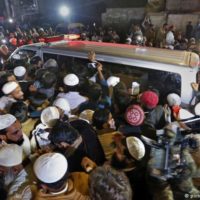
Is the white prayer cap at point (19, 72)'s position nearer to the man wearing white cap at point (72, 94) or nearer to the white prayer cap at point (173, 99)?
the man wearing white cap at point (72, 94)

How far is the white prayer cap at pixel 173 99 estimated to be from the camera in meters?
3.74

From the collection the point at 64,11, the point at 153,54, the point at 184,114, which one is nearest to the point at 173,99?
the point at 184,114

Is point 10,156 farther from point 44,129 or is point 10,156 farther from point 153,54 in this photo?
point 153,54

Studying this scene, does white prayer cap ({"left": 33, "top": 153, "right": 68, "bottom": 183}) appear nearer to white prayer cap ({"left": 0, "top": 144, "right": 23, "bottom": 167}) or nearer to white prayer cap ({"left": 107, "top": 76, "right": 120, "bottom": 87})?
white prayer cap ({"left": 0, "top": 144, "right": 23, "bottom": 167})

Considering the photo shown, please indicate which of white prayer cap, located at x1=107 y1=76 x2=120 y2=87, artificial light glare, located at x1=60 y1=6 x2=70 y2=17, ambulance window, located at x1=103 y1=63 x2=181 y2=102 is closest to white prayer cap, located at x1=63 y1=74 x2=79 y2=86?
white prayer cap, located at x1=107 y1=76 x2=120 y2=87

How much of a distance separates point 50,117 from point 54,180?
126cm

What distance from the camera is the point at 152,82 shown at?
4168 mm

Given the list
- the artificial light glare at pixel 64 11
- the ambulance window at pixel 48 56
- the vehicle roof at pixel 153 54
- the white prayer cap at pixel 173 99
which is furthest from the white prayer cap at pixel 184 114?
the artificial light glare at pixel 64 11

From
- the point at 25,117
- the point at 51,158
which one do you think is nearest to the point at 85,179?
the point at 51,158

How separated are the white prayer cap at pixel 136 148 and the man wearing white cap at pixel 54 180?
599 mm

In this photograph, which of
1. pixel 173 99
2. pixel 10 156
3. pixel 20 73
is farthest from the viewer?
pixel 20 73

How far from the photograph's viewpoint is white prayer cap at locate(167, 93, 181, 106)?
3744mm

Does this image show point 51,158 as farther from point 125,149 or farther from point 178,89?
point 178,89

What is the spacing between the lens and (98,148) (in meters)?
2.92
